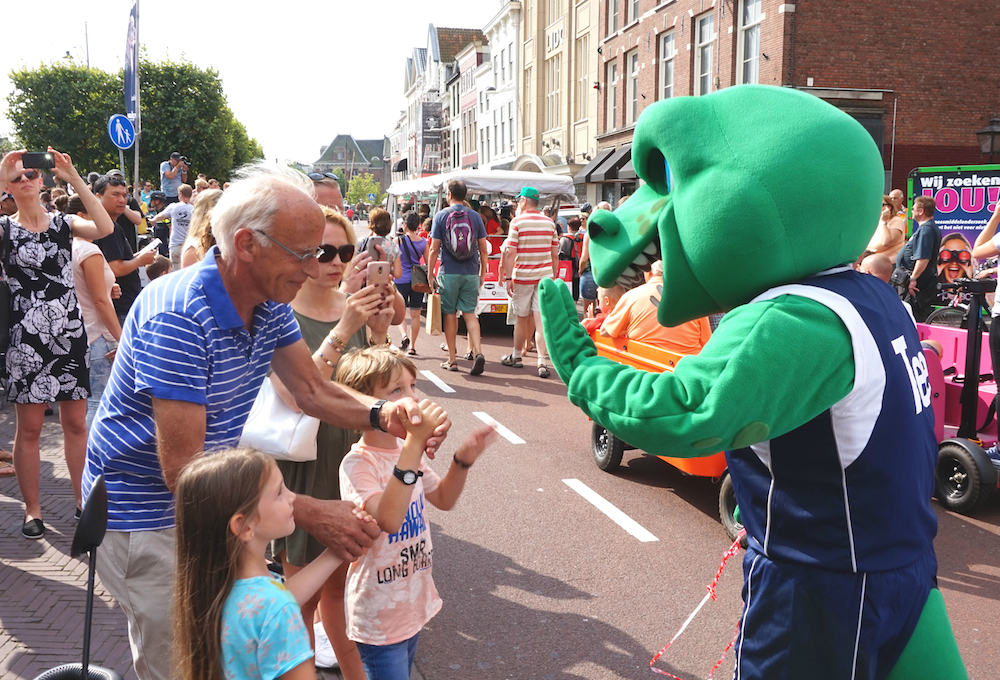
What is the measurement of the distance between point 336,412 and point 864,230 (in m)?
1.60

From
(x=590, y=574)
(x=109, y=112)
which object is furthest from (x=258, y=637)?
(x=109, y=112)

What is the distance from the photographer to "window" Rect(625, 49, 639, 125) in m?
26.7

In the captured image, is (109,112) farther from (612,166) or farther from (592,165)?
(612,166)

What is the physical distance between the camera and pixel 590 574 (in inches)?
175

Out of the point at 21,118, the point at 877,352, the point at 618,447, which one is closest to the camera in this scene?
the point at 877,352

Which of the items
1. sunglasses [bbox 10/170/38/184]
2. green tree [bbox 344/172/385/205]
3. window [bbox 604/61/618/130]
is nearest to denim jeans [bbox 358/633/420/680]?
sunglasses [bbox 10/170/38/184]

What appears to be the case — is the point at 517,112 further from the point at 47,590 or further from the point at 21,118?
the point at 47,590

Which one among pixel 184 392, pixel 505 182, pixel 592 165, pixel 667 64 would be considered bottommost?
pixel 184 392

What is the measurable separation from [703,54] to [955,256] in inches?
447

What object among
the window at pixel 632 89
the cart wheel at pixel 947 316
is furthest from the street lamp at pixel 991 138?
the window at pixel 632 89

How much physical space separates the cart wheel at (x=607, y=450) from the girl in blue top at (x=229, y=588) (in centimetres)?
427

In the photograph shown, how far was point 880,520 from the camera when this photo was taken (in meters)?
1.77

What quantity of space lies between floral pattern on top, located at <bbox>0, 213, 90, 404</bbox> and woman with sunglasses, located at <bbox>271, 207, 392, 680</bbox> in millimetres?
2099

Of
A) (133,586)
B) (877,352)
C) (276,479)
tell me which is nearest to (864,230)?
(877,352)
